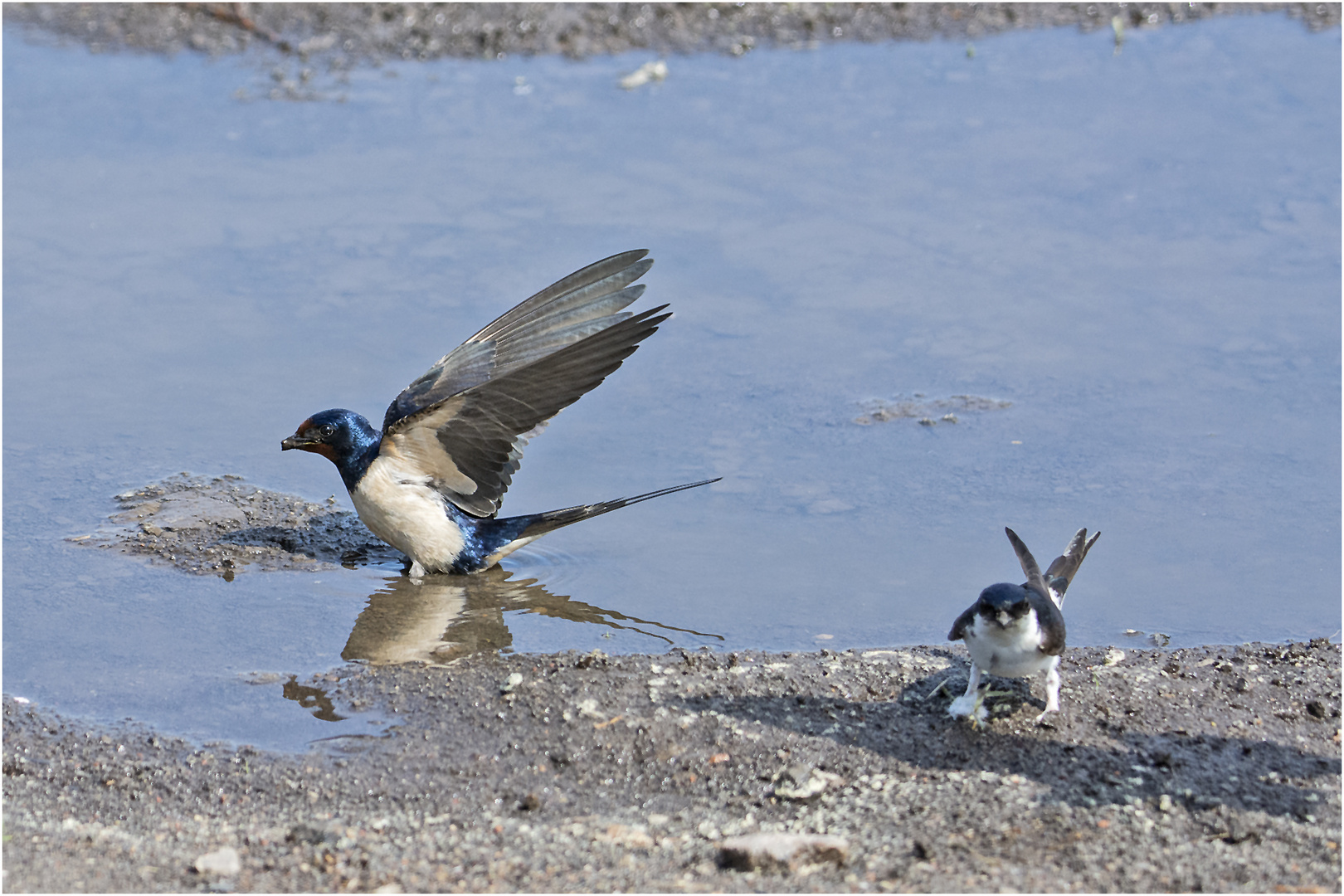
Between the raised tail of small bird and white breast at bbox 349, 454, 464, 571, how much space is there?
7.2 inches

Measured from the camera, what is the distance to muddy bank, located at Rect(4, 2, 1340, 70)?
461 inches

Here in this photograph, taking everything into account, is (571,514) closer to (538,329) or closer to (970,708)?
(538,329)

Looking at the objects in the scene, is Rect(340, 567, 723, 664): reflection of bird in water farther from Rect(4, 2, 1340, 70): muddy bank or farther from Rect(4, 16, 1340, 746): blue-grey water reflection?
Rect(4, 2, 1340, 70): muddy bank

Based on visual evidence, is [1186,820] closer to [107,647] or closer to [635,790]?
[635,790]

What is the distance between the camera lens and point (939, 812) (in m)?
4.20

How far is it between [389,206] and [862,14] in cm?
482

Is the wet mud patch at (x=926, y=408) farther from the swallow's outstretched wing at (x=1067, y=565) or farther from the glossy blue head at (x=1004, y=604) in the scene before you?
the glossy blue head at (x=1004, y=604)

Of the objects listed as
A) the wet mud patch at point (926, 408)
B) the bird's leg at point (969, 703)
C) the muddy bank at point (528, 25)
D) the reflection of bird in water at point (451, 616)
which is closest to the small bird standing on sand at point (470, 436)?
the reflection of bird in water at point (451, 616)

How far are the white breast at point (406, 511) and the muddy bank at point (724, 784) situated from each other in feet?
2.84

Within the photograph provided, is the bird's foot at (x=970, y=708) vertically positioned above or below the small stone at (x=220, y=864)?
below

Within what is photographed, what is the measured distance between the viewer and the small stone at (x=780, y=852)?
12.5 ft

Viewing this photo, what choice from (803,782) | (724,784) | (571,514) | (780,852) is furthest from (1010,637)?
(571,514)

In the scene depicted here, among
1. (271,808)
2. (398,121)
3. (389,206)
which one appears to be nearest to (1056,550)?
(271,808)

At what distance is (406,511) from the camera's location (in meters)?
6.00
